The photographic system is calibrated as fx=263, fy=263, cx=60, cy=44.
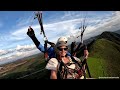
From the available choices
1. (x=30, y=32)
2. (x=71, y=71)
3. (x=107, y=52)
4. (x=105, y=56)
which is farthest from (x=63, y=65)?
(x=107, y=52)

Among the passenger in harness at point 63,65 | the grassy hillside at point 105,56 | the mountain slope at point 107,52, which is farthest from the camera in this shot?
the mountain slope at point 107,52

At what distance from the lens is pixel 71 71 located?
3.09 metres

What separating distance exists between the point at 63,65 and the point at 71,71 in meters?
0.13

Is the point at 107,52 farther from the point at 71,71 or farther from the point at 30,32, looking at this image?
the point at 71,71

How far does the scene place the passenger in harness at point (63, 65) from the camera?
3.01 m

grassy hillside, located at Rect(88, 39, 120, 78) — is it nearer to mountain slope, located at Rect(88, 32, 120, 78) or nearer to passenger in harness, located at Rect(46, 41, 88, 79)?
mountain slope, located at Rect(88, 32, 120, 78)

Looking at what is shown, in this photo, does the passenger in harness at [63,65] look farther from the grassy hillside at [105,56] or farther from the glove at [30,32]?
the grassy hillside at [105,56]

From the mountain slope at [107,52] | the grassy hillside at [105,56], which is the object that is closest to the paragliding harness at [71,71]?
the grassy hillside at [105,56]
